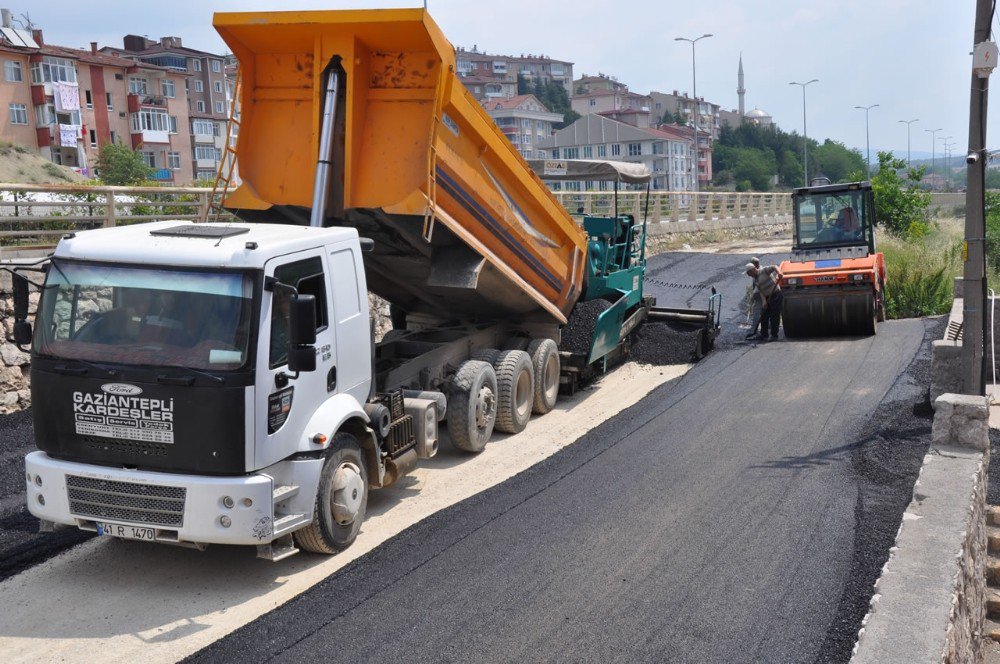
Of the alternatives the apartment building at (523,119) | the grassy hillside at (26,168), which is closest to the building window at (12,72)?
the grassy hillside at (26,168)

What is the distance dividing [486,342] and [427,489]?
246 centimetres

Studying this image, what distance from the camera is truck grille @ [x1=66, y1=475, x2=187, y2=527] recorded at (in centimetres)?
570

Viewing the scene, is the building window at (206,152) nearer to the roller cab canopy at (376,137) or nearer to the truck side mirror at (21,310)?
the roller cab canopy at (376,137)

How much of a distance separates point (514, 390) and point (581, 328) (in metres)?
1.96

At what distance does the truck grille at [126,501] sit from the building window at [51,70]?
5529 cm

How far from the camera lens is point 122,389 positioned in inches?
222

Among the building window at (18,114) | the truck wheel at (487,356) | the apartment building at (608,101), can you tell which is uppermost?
the apartment building at (608,101)

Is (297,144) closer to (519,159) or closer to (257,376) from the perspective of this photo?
(519,159)

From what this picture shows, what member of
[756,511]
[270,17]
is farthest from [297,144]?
[756,511]

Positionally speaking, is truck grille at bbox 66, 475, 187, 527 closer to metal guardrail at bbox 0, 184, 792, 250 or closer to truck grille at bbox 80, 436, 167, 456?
truck grille at bbox 80, 436, 167, 456

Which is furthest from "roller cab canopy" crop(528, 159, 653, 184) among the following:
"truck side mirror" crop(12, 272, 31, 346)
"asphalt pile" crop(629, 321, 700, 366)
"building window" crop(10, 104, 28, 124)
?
"building window" crop(10, 104, 28, 124)

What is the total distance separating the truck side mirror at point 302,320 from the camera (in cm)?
568

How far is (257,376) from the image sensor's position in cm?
571

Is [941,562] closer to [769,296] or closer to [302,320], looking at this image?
[302,320]
